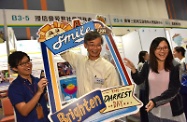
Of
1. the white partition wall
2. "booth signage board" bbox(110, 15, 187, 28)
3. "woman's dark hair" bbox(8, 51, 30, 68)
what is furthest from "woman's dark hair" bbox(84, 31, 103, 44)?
the white partition wall

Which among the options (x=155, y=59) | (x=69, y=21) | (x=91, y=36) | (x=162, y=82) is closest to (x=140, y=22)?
(x=69, y=21)

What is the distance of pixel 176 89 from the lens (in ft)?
5.24

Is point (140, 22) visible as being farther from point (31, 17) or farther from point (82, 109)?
point (82, 109)

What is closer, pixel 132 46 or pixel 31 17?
pixel 31 17

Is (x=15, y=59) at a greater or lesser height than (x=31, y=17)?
lesser

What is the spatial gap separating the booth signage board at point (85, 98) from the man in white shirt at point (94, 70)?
0.06 metres

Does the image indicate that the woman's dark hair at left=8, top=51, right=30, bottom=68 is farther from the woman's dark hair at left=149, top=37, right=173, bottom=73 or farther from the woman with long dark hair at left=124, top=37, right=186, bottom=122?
the woman's dark hair at left=149, top=37, right=173, bottom=73

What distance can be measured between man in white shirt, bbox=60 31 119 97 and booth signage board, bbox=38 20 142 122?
0.06 m

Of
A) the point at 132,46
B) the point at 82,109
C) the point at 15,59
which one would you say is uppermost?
the point at 132,46

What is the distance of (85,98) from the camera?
135 centimetres

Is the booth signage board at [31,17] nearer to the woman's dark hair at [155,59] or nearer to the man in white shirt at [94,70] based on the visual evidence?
the man in white shirt at [94,70]

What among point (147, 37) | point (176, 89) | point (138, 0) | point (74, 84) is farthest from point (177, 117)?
point (138, 0)

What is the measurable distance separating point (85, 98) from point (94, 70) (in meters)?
0.22

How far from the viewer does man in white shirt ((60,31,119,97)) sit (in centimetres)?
143
